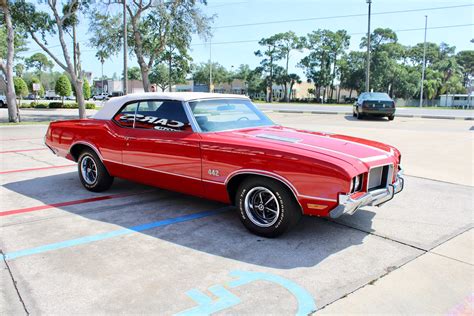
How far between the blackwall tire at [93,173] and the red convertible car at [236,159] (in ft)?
0.05

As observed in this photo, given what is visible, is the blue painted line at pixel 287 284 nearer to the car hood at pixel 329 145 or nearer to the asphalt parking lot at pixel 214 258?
the asphalt parking lot at pixel 214 258

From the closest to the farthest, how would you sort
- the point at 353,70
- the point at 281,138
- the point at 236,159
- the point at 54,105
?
the point at 236,159, the point at 281,138, the point at 54,105, the point at 353,70

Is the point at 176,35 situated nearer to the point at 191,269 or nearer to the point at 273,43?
the point at 191,269

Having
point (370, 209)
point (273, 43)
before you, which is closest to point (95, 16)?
point (370, 209)

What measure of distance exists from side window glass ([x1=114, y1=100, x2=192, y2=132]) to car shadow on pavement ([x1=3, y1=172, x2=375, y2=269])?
112cm

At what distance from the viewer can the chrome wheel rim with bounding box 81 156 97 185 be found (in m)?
6.14

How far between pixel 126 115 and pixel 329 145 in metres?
2.93

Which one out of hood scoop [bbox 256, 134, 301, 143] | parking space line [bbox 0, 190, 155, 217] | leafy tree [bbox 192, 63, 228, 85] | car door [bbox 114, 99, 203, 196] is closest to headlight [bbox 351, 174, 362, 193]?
hood scoop [bbox 256, 134, 301, 143]

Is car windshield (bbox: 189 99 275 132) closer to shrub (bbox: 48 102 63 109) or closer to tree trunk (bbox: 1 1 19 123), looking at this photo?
tree trunk (bbox: 1 1 19 123)

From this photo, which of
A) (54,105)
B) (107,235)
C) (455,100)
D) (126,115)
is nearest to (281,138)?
(107,235)

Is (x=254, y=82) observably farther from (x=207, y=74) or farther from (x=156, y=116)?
(x=156, y=116)

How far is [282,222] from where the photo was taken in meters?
4.06

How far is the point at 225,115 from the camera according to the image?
5.16m

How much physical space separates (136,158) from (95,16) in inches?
863
